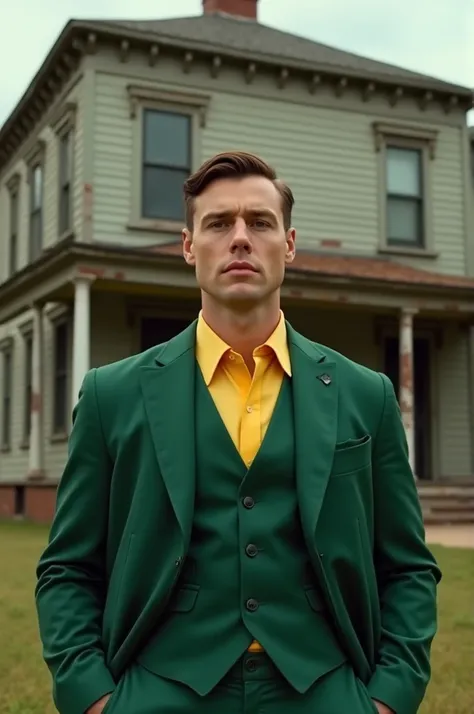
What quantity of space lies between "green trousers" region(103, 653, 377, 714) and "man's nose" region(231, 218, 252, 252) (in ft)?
3.14

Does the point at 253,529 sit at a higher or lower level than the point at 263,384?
lower

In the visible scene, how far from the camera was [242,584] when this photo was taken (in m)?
2.13

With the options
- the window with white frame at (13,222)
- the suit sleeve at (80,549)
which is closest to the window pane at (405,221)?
the window with white frame at (13,222)

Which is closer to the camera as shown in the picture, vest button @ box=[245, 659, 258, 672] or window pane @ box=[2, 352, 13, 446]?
vest button @ box=[245, 659, 258, 672]

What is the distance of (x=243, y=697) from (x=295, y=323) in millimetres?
15327

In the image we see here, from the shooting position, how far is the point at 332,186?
58.2ft

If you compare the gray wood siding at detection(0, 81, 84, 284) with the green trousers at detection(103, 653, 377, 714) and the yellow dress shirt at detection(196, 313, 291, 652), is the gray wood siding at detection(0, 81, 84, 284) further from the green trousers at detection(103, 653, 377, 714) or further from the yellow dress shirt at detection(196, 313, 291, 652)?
the green trousers at detection(103, 653, 377, 714)

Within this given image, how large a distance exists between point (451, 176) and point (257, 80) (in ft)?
14.3

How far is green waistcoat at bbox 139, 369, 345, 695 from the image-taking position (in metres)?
2.11

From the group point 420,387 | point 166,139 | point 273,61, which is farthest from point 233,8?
point 420,387

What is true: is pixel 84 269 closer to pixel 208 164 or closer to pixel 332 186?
pixel 332 186

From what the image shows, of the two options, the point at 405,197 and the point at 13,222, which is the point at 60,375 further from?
the point at 405,197

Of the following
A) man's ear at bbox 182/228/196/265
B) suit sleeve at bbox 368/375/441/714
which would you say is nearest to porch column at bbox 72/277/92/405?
man's ear at bbox 182/228/196/265

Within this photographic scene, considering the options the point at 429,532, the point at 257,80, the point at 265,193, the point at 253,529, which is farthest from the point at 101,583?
the point at 257,80
